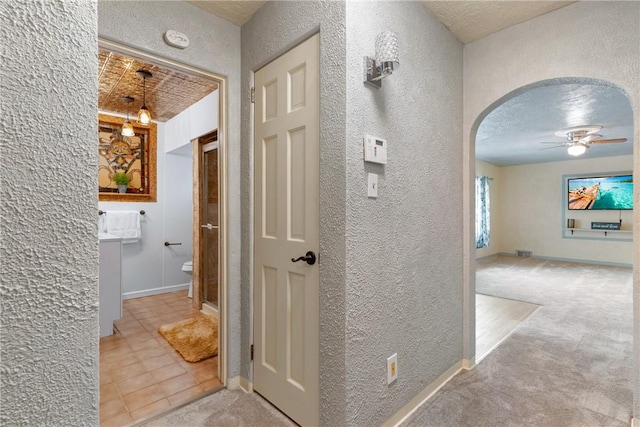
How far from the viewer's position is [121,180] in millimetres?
4016

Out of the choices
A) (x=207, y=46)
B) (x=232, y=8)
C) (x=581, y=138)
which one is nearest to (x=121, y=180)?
(x=207, y=46)

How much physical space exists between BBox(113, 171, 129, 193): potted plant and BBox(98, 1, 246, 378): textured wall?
2.76 meters

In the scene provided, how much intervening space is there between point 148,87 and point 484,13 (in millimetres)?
3002

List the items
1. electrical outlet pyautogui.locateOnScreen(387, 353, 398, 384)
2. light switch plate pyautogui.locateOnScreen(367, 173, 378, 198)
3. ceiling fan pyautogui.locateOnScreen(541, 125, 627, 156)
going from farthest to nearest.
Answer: ceiling fan pyautogui.locateOnScreen(541, 125, 627, 156)
electrical outlet pyautogui.locateOnScreen(387, 353, 398, 384)
light switch plate pyautogui.locateOnScreen(367, 173, 378, 198)

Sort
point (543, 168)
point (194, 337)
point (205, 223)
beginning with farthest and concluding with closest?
point (543, 168), point (205, 223), point (194, 337)

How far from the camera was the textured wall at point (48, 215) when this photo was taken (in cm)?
51

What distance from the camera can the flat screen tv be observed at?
6355 millimetres

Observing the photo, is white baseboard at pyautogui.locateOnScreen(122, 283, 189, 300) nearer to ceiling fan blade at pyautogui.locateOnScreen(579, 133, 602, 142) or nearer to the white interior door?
the white interior door

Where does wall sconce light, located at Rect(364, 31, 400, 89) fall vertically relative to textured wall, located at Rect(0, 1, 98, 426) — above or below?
above

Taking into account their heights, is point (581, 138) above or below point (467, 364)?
above

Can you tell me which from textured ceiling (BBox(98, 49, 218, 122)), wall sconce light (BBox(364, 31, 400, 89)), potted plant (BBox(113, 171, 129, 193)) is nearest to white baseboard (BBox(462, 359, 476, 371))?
wall sconce light (BBox(364, 31, 400, 89))

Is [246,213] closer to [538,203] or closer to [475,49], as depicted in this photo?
[475,49]

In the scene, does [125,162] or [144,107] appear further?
[125,162]

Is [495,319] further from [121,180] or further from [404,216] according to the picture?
[121,180]
